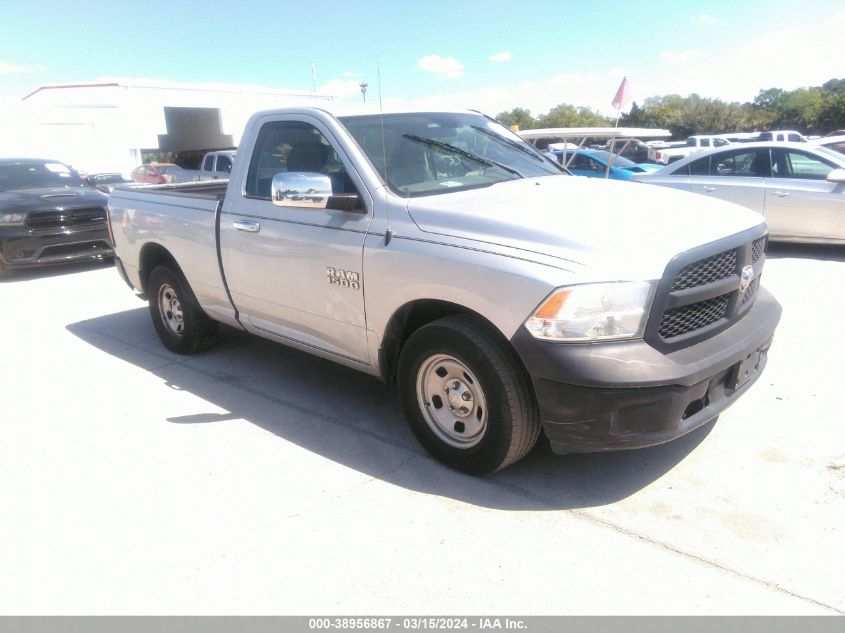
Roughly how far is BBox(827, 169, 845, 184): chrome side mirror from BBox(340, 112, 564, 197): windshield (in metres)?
5.63

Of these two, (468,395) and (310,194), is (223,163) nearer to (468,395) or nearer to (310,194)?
(310,194)

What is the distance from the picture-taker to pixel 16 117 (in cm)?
3017

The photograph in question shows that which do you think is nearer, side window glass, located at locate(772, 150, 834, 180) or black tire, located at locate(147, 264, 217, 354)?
black tire, located at locate(147, 264, 217, 354)

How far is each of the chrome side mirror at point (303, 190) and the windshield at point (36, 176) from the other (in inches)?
338

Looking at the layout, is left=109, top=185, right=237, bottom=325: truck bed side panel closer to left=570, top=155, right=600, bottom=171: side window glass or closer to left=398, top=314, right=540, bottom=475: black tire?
left=398, top=314, right=540, bottom=475: black tire

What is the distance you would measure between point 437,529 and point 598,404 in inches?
37.4

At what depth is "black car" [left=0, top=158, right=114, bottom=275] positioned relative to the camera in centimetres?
923

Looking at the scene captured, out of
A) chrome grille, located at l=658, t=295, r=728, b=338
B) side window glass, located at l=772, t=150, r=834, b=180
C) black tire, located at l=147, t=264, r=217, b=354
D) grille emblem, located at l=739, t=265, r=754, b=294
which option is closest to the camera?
chrome grille, located at l=658, t=295, r=728, b=338

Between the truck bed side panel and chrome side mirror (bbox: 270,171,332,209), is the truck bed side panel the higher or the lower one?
the lower one

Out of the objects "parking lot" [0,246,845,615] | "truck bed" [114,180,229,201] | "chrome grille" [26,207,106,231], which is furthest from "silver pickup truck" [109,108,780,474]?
"chrome grille" [26,207,106,231]

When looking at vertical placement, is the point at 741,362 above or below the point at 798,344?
above

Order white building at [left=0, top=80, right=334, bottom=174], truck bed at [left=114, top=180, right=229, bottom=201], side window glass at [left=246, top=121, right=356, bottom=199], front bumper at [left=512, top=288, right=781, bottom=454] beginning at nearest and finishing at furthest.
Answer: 1. front bumper at [left=512, top=288, right=781, bottom=454]
2. side window glass at [left=246, top=121, right=356, bottom=199]
3. truck bed at [left=114, top=180, right=229, bottom=201]
4. white building at [left=0, top=80, right=334, bottom=174]

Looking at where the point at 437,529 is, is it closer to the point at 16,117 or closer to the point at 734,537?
the point at 734,537

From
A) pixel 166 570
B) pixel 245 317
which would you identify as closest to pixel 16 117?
pixel 245 317
